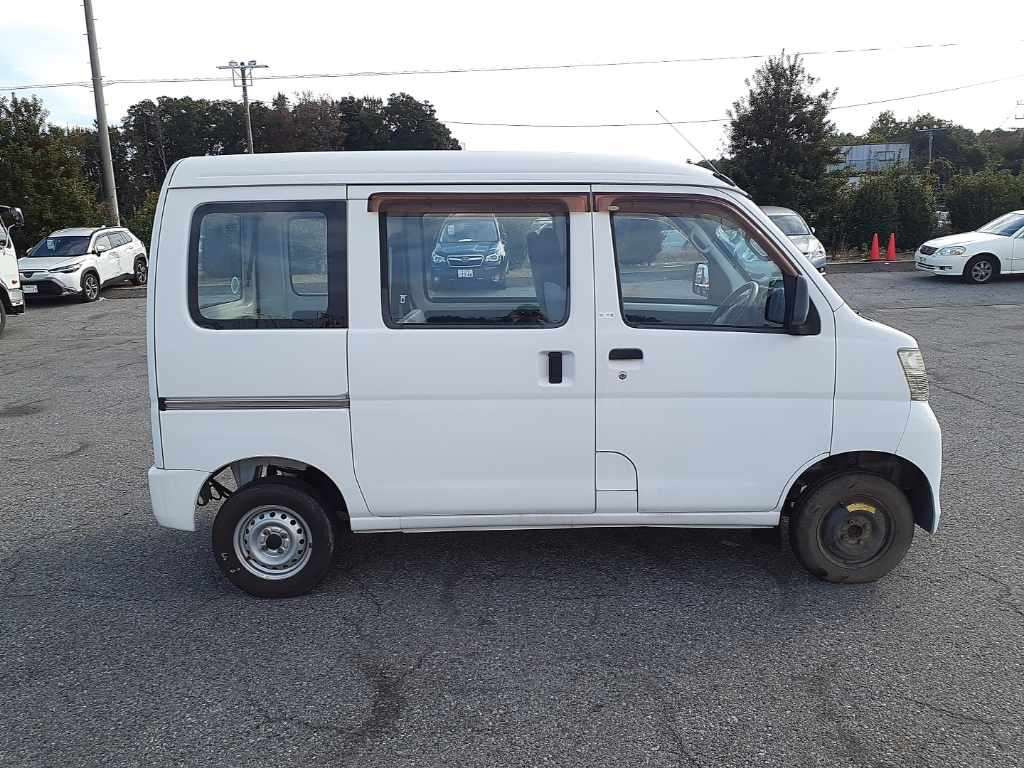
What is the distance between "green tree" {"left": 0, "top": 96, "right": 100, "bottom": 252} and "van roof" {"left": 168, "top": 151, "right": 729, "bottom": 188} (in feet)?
81.8

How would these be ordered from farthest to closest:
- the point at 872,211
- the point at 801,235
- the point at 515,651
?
the point at 872,211
the point at 801,235
the point at 515,651

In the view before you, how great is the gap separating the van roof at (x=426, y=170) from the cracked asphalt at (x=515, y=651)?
2068 millimetres

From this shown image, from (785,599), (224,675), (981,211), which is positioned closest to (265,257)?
(224,675)

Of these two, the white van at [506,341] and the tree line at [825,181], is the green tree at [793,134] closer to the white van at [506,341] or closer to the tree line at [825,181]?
the tree line at [825,181]

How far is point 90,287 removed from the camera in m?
19.2

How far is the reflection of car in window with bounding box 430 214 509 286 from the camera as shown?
4.10m

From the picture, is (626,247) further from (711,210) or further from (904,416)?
(904,416)

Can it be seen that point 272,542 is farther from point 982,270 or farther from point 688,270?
point 982,270

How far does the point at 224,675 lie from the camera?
3689mm

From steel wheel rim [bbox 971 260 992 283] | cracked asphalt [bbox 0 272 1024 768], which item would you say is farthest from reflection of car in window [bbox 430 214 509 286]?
steel wheel rim [bbox 971 260 992 283]

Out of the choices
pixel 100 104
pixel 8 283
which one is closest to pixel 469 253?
pixel 8 283

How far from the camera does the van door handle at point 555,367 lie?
409 cm

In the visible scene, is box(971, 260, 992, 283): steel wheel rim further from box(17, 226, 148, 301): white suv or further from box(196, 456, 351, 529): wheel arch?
box(17, 226, 148, 301): white suv

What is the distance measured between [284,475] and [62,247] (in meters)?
18.1
